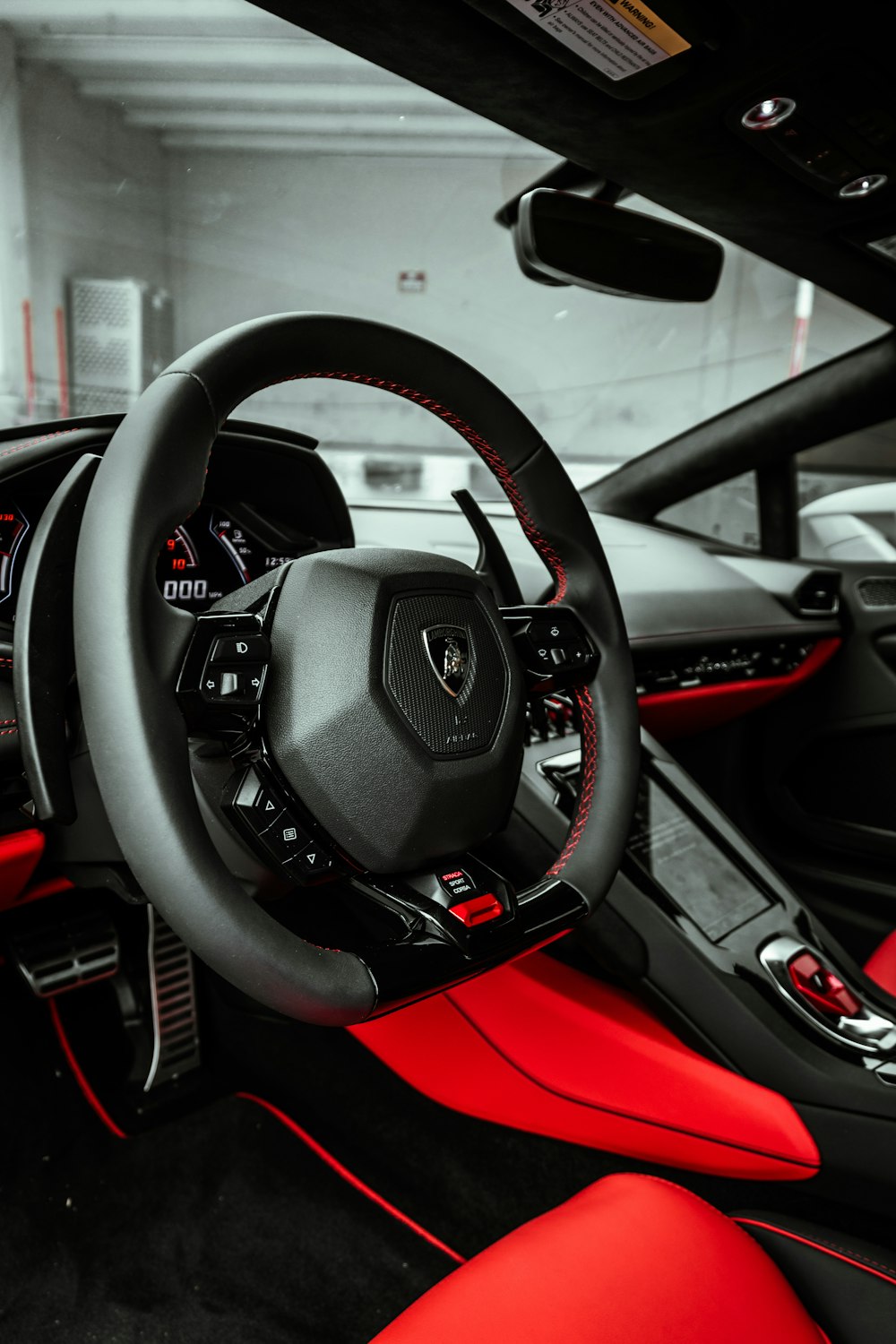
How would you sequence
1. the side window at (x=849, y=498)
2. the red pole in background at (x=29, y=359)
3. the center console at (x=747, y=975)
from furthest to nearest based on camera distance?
the side window at (x=849, y=498)
the red pole in background at (x=29, y=359)
the center console at (x=747, y=975)

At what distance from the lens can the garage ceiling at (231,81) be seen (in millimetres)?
1375

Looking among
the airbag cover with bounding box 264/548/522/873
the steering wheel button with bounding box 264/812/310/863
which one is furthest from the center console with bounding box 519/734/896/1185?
the steering wheel button with bounding box 264/812/310/863

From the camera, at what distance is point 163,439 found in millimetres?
707

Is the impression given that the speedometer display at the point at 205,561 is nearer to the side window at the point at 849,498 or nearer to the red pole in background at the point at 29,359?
the red pole in background at the point at 29,359

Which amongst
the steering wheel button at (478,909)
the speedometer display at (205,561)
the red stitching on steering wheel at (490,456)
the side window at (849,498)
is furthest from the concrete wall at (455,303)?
the steering wheel button at (478,909)

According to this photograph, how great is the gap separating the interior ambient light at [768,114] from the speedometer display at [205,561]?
2.85 feet

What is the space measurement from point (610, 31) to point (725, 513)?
1505 mm

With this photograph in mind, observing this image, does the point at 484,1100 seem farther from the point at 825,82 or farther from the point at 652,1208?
the point at 825,82

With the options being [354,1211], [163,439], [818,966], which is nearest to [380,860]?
[163,439]

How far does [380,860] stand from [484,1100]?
0.72m

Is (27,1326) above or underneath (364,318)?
underneath

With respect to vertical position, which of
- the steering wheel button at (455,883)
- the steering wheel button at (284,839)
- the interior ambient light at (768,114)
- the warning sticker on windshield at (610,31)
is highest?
the warning sticker on windshield at (610,31)

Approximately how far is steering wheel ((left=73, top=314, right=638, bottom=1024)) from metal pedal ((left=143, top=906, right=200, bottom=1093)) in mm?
800

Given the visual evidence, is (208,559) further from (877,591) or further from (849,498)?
(849,498)
